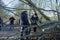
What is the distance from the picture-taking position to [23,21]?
14.1 ft

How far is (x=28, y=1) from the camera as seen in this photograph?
2.99 metres

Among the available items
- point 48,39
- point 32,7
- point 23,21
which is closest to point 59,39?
point 48,39

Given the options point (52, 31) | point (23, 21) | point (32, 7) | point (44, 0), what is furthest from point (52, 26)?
point (44, 0)

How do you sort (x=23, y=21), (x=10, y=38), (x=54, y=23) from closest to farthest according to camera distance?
1. (x=54, y=23)
2. (x=10, y=38)
3. (x=23, y=21)

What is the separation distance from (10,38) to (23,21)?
5.30 ft

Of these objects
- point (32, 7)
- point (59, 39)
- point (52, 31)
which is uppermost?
point (32, 7)

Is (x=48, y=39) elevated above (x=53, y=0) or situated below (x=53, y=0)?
below

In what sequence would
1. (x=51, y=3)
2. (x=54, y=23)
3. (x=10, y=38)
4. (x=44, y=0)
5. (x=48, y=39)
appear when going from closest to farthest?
(x=54, y=23) → (x=10, y=38) → (x=48, y=39) → (x=51, y=3) → (x=44, y=0)

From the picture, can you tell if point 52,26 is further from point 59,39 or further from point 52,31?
point 59,39

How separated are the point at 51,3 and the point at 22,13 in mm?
785

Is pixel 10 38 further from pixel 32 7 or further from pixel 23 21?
pixel 23 21

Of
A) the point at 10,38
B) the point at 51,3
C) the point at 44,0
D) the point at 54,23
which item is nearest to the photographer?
the point at 54,23

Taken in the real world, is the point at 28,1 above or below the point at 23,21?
above

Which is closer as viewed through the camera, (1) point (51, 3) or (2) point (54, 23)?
(2) point (54, 23)
